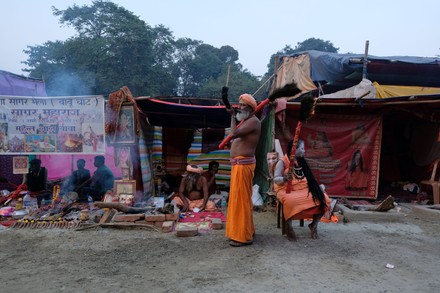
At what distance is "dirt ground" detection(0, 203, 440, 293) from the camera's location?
3.43 metres

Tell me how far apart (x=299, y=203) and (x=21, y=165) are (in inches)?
233

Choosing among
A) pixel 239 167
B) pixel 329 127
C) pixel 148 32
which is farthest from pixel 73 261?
pixel 148 32

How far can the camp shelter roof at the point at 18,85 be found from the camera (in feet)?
28.4

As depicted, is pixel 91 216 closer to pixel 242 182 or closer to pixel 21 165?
pixel 21 165

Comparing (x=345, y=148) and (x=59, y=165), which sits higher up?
(x=345, y=148)

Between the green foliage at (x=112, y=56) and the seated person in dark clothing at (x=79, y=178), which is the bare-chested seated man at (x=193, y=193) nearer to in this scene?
the seated person in dark clothing at (x=79, y=178)

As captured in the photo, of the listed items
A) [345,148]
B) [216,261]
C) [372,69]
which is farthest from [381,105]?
[216,261]

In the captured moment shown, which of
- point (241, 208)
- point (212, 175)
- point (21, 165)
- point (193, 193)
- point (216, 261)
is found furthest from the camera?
point (212, 175)

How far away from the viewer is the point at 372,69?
10.2m

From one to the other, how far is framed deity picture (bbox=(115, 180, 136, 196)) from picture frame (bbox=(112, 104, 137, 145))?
0.81 meters

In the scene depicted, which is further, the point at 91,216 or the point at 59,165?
the point at 59,165

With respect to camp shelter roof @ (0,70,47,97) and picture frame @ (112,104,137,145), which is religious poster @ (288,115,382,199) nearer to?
picture frame @ (112,104,137,145)

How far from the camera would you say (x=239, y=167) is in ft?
15.4

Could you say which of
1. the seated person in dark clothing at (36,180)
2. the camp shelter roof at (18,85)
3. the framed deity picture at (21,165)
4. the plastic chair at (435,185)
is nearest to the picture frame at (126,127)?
the seated person in dark clothing at (36,180)
